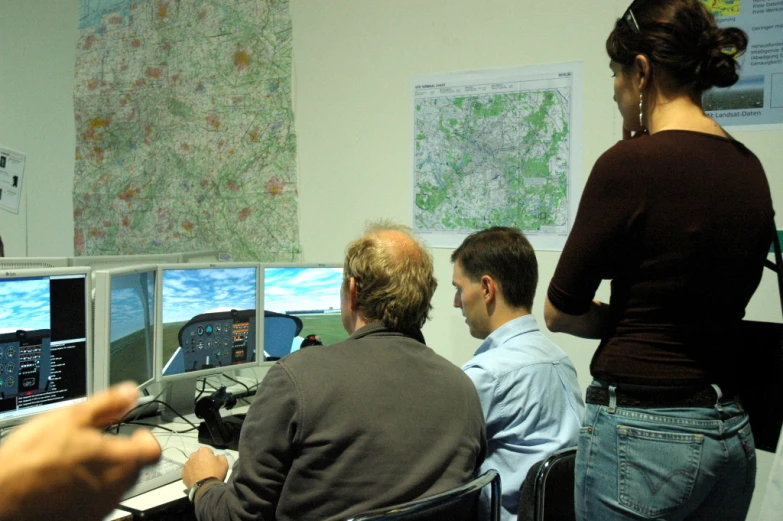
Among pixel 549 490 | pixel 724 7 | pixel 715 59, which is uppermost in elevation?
pixel 724 7

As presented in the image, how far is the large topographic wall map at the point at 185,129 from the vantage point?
314 cm

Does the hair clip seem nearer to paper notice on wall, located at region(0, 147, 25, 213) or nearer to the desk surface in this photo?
the desk surface

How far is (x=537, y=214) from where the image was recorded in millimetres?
2537

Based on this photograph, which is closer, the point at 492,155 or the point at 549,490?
the point at 549,490

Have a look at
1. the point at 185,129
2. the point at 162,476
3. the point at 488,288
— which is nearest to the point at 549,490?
the point at 488,288

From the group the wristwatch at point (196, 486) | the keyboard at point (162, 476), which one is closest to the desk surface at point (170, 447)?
the keyboard at point (162, 476)

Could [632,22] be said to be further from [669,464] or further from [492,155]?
[492,155]

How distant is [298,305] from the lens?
2578 mm

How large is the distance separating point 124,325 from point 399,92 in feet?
4.72

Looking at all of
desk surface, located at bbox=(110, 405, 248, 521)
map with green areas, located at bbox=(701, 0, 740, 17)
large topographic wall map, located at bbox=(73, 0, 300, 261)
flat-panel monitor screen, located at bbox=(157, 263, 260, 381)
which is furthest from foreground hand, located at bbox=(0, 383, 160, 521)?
large topographic wall map, located at bbox=(73, 0, 300, 261)

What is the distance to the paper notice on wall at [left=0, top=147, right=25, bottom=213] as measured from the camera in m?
4.11

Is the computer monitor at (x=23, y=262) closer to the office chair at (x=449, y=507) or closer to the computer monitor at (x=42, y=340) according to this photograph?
the computer monitor at (x=42, y=340)

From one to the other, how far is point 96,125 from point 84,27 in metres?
0.55

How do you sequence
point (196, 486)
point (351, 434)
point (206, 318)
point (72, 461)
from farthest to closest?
point (206, 318), point (196, 486), point (351, 434), point (72, 461)
